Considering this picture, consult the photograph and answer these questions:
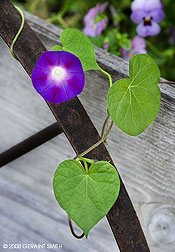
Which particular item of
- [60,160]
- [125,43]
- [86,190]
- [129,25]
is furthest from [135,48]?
[86,190]

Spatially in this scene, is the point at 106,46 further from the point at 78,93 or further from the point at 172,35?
the point at 78,93

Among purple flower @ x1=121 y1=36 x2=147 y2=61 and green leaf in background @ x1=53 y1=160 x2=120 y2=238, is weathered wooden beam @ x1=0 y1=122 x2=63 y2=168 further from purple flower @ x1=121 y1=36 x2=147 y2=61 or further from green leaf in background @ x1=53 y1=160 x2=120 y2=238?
purple flower @ x1=121 y1=36 x2=147 y2=61

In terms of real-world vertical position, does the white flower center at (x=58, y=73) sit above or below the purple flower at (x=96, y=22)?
above

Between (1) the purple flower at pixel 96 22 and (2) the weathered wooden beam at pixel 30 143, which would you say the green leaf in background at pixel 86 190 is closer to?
(2) the weathered wooden beam at pixel 30 143

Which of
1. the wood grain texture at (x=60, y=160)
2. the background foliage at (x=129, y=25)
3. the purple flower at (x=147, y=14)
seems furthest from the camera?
the background foliage at (x=129, y=25)

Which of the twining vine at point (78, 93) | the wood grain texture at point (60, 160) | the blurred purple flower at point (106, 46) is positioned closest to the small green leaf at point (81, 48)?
the twining vine at point (78, 93)

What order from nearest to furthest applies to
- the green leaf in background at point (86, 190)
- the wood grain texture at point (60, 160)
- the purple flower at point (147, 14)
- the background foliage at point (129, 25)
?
the green leaf in background at point (86, 190) < the wood grain texture at point (60, 160) < the purple flower at point (147, 14) < the background foliage at point (129, 25)

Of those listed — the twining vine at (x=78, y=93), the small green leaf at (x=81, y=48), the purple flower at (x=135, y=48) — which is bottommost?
the purple flower at (x=135, y=48)
